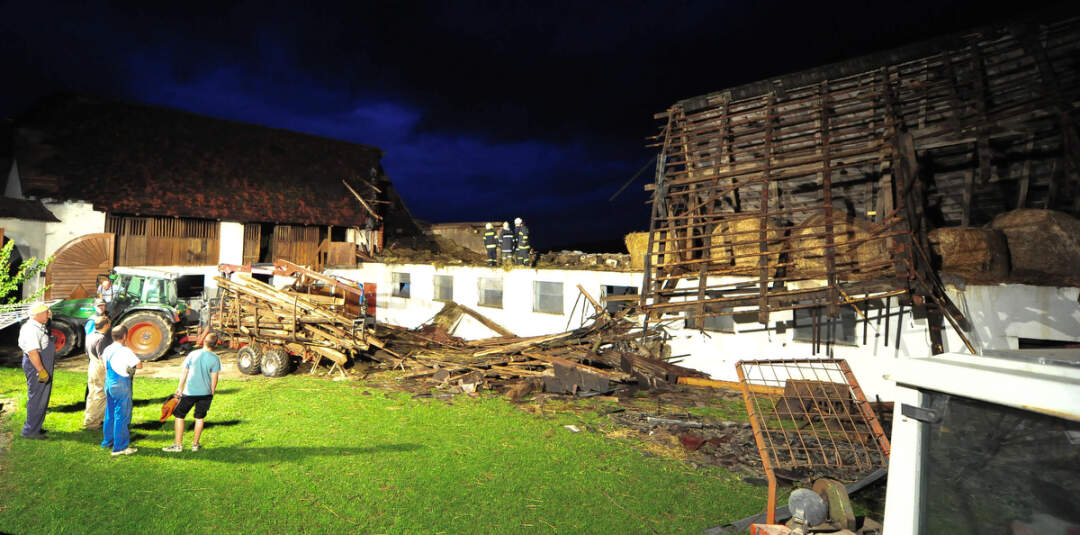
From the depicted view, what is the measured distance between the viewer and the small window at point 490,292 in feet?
60.0

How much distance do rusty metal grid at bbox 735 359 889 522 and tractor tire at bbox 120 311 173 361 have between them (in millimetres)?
16376

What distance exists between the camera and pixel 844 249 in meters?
11.4

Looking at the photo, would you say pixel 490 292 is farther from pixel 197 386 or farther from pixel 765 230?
pixel 197 386

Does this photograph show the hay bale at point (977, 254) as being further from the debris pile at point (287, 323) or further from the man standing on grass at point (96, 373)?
the man standing on grass at point (96, 373)

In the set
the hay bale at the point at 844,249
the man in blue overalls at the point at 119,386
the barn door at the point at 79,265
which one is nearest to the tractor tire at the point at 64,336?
the barn door at the point at 79,265

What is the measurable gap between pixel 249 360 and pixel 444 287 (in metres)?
8.05

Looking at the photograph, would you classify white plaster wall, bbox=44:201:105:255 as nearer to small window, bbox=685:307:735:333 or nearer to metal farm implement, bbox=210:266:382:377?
metal farm implement, bbox=210:266:382:377

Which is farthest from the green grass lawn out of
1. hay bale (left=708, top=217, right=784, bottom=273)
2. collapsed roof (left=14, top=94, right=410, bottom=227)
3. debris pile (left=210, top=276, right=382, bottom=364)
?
collapsed roof (left=14, top=94, right=410, bottom=227)

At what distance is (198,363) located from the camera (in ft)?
24.1

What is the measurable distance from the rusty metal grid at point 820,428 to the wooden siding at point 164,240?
23.4 m

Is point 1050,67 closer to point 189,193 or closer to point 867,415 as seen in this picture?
point 867,415

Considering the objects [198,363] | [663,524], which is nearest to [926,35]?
[663,524]

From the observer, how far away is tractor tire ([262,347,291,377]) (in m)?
13.2

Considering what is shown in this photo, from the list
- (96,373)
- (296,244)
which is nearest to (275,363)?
(96,373)
